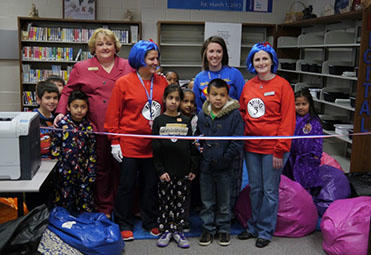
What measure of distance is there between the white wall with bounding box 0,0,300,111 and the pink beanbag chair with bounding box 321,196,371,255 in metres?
4.79

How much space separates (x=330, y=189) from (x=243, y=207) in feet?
2.62

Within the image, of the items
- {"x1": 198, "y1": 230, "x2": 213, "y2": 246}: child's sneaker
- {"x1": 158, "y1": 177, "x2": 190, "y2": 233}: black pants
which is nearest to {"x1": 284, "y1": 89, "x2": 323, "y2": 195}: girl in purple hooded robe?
{"x1": 198, "y1": 230, "x2": 213, "y2": 246}: child's sneaker

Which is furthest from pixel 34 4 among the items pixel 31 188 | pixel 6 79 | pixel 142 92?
pixel 31 188

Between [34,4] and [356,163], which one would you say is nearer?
[356,163]

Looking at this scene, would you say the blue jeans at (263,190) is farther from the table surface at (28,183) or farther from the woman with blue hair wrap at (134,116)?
the table surface at (28,183)

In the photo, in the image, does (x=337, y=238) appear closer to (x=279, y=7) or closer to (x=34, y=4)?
(x=279, y=7)

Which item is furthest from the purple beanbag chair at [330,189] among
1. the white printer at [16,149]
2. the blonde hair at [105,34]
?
the white printer at [16,149]

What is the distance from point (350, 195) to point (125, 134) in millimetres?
2024

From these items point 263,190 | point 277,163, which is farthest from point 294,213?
point 277,163

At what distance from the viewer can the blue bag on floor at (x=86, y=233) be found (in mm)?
2357

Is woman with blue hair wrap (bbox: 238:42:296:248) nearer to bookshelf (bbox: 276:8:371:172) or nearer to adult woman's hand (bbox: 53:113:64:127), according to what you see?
adult woman's hand (bbox: 53:113:64:127)

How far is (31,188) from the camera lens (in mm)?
2096

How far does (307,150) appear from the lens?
10.7ft

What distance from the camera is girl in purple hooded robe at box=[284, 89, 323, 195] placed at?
3260mm
